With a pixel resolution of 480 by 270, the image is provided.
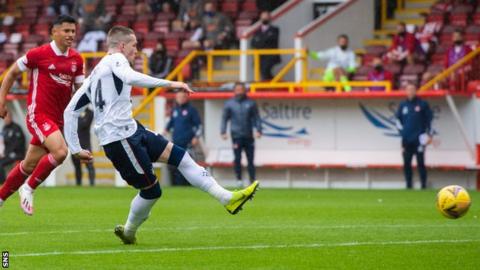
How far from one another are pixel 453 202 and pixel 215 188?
263cm

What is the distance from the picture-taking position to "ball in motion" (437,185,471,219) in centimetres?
1323

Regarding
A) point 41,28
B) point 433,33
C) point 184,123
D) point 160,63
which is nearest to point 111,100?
point 184,123

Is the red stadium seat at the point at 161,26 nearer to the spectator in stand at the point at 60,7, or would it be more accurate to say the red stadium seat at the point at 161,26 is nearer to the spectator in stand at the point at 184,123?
the spectator in stand at the point at 60,7

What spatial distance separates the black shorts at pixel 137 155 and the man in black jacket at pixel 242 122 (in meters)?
14.0

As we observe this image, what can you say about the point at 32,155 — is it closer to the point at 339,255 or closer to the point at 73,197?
the point at 339,255

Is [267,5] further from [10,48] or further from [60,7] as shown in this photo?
[10,48]

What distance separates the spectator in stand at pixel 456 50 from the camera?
2652 centimetres

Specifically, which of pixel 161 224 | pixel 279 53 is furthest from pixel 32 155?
pixel 279 53

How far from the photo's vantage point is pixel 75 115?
1229 centimetres

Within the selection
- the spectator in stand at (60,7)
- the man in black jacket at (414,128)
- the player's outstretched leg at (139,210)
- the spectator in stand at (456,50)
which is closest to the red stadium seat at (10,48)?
the spectator in stand at (60,7)

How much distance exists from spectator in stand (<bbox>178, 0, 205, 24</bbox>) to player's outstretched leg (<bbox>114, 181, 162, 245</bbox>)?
2049 cm

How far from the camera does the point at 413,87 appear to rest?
25125mm

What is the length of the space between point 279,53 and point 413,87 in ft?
14.1

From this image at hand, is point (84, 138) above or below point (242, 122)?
below
